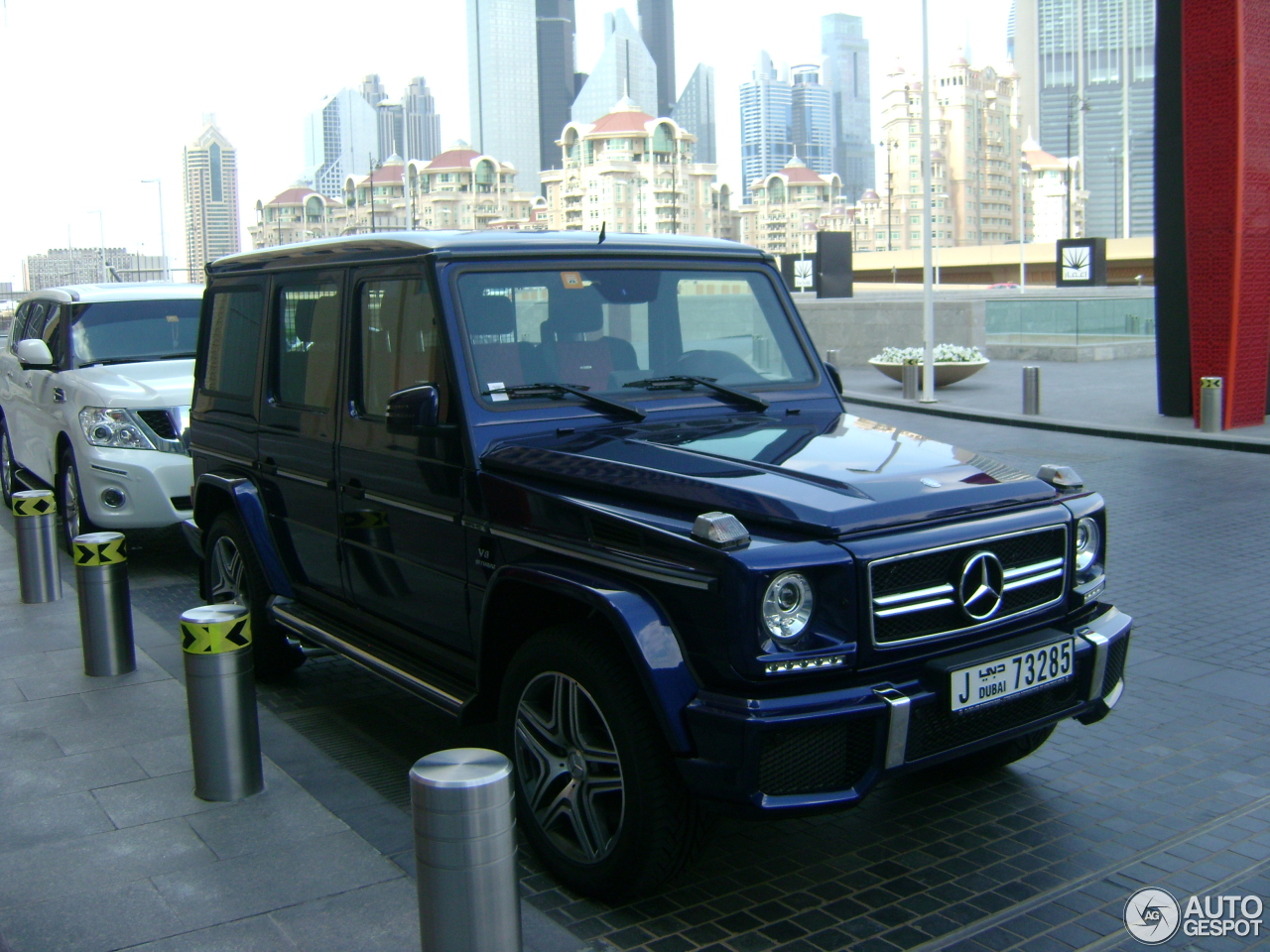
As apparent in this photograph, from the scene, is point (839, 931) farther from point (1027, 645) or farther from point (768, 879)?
point (1027, 645)

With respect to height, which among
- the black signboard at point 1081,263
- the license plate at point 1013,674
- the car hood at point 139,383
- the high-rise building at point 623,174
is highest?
the high-rise building at point 623,174

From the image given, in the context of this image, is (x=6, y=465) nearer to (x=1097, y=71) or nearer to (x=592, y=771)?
(x=592, y=771)

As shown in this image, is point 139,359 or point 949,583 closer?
point 949,583

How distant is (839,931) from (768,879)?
392 millimetres

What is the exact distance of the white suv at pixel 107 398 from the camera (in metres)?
8.53

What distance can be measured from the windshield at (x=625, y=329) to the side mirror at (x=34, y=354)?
5790 mm

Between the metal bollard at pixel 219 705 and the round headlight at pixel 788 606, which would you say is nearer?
the round headlight at pixel 788 606

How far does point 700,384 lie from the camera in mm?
4730

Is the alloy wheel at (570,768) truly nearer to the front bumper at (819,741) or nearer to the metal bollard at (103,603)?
the front bumper at (819,741)

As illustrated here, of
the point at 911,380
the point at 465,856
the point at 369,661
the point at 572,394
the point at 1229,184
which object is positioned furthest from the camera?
the point at 911,380

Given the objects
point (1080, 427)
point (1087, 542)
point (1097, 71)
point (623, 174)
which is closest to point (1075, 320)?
point (1080, 427)

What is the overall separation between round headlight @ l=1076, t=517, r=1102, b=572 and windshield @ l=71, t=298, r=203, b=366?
768 cm

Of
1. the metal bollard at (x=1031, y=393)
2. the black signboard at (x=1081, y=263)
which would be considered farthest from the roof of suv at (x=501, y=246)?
the black signboard at (x=1081, y=263)

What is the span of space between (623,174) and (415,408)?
455ft
